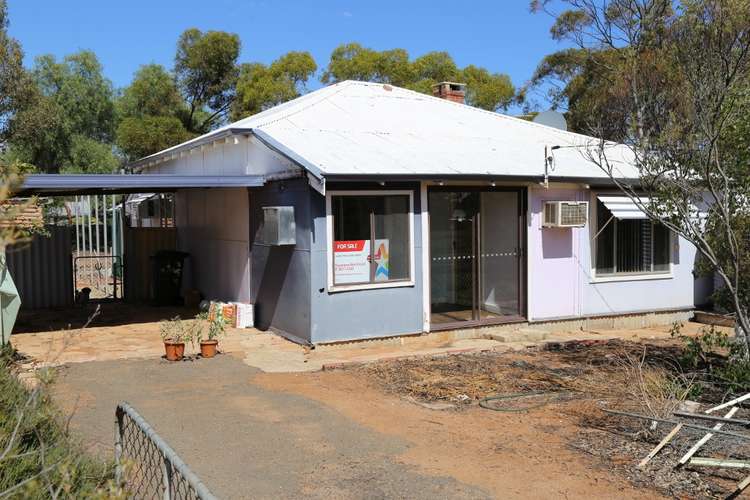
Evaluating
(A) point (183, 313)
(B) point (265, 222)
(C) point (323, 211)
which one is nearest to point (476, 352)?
(C) point (323, 211)

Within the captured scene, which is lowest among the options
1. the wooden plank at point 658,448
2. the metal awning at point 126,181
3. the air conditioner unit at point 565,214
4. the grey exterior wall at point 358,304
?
the wooden plank at point 658,448

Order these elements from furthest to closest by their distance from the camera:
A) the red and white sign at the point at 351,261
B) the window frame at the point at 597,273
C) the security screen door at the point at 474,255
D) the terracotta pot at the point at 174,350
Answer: the window frame at the point at 597,273
the security screen door at the point at 474,255
the red and white sign at the point at 351,261
the terracotta pot at the point at 174,350

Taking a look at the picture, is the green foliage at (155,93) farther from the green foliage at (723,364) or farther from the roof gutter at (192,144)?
the green foliage at (723,364)

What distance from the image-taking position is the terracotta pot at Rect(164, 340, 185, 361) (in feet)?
32.9

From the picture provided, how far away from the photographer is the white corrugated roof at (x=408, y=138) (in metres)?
11.2

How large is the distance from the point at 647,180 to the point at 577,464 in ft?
12.6

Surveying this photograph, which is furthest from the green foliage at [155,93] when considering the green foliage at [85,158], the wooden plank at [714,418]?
the wooden plank at [714,418]

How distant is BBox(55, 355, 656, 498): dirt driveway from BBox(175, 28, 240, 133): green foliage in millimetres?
26369

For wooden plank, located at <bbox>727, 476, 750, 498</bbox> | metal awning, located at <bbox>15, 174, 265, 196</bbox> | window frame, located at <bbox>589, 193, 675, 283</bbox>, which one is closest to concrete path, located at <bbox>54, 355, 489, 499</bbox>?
wooden plank, located at <bbox>727, 476, 750, 498</bbox>

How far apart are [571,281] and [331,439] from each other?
7.54 m

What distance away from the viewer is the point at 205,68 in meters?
33.3

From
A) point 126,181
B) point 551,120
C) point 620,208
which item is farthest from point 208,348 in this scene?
point 551,120

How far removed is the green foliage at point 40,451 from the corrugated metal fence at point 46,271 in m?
12.8

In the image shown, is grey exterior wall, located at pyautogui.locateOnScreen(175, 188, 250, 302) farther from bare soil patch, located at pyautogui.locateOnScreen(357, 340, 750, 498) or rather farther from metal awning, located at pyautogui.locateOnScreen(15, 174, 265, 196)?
bare soil patch, located at pyautogui.locateOnScreen(357, 340, 750, 498)
